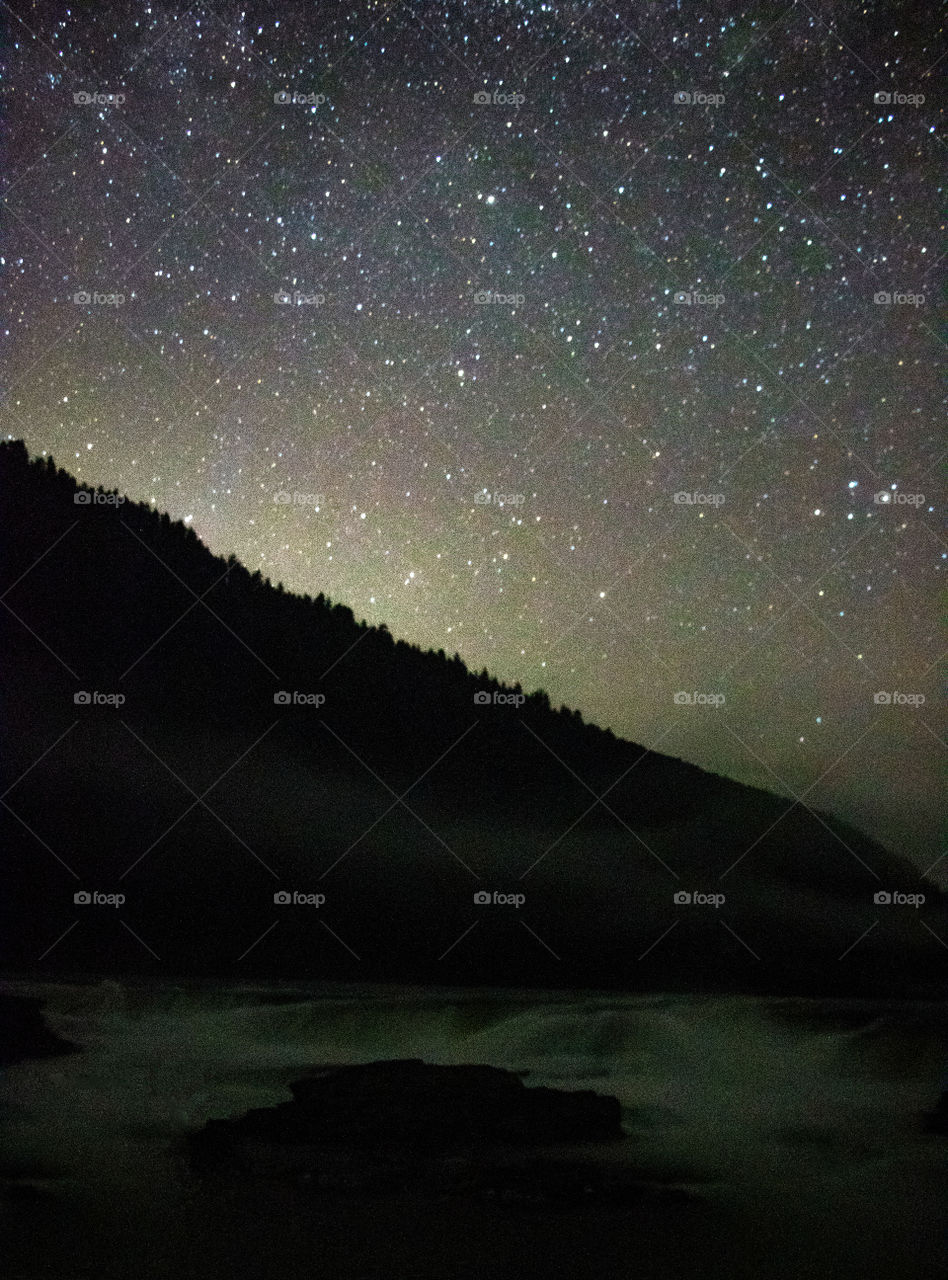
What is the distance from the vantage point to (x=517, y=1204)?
105 inches

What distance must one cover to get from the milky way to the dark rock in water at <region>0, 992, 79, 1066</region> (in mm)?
1398

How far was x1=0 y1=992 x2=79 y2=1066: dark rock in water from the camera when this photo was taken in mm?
2824

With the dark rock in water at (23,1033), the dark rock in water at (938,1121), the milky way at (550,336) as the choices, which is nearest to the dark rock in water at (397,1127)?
the dark rock in water at (23,1033)

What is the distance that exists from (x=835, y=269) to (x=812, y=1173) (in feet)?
8.16

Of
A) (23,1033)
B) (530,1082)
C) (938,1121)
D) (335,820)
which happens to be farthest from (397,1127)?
(938,1121)

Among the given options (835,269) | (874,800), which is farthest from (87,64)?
(874,800)

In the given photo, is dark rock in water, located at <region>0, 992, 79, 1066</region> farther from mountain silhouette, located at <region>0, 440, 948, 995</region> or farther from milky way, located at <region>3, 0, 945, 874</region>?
milky way, located at <region>3, 0, 945, 874</region>

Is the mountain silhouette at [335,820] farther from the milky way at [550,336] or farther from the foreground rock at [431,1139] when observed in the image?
the foreground rock at [431,1139]

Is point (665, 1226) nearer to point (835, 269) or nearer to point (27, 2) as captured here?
point (835, 269)

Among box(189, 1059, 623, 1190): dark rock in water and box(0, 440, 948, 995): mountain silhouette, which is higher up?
box(0, 440, 948, 995): mountain silhouette

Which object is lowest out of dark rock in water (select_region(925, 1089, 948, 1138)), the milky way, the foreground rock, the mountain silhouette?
the foreground rock

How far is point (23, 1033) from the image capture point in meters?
2.84

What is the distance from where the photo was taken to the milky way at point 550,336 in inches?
112

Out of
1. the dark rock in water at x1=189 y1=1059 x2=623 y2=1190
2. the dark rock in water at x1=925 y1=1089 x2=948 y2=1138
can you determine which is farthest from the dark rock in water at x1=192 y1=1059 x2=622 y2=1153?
the dark rock in water at x1=925 y1=1089 x2=948 y2=1138
